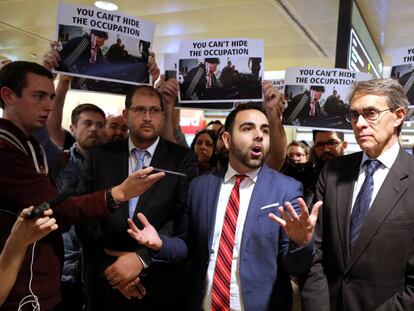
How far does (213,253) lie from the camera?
1907mm

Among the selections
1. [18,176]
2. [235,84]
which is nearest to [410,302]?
[235,84]

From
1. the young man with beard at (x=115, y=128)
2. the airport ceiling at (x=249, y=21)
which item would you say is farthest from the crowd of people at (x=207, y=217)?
the airport ceiling at (x=249, y=21)

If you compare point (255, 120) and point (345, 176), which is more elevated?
point (255, 120)

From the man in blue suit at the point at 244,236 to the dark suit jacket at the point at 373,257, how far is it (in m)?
0.14

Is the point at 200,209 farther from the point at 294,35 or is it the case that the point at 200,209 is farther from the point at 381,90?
the point at 294,35

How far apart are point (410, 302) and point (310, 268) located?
1.29ft

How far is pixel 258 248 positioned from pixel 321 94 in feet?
3.53

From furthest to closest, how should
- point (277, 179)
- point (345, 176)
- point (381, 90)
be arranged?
point (277, 179)
point (345, 176)
point (381, 90)

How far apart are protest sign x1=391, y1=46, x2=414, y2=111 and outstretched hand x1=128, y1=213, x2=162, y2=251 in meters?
1.50

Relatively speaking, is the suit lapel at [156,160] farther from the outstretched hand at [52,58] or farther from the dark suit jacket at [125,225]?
the outstretched hand at [52,58]

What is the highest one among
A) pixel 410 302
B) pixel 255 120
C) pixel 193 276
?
pixel 255 120

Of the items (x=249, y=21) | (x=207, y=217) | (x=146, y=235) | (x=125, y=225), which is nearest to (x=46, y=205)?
(x=146, y=235)

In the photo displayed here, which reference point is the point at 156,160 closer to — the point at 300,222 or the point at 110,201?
the point at 110,201

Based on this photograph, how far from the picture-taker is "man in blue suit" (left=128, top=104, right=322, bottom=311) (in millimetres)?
1763
